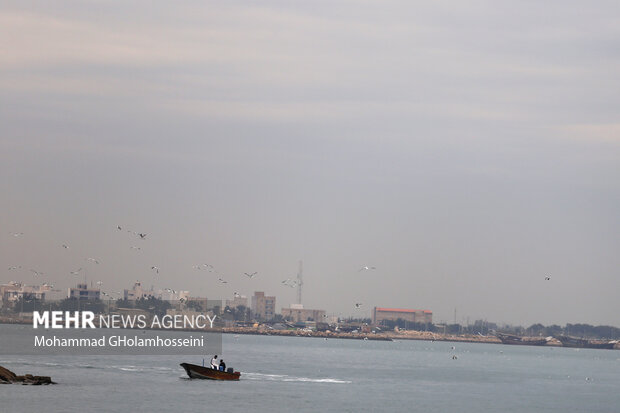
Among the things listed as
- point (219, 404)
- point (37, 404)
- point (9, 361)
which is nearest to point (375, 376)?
point (9, 361)

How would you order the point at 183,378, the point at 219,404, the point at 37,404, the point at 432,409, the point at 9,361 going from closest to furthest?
the point at 37,404 → the point at 219,404 → the point at 432,409 → the point at 183,378 → the point at 9,361

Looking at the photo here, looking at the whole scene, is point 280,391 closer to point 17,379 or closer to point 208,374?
point 208,374

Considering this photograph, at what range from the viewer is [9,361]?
121m

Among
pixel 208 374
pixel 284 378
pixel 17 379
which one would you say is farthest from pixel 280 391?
pixel 17 379

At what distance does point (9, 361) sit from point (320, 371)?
134 feet

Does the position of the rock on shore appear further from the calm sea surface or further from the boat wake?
the boat wake

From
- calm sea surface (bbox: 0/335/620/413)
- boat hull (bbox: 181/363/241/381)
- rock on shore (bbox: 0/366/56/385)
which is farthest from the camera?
boat hull (bbox: 181/363/241/381)

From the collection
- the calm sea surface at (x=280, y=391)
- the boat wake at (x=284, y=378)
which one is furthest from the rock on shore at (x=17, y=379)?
the boat wake at (x=284, y=378)

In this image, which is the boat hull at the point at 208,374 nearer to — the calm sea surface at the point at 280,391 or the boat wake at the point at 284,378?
the calm sea surface at the point at 280,391

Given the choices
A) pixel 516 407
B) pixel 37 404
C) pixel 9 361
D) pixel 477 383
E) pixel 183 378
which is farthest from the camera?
pixel 477 383

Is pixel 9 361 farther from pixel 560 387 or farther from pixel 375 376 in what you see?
pixel 560 387

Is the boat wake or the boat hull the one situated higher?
the boat hull

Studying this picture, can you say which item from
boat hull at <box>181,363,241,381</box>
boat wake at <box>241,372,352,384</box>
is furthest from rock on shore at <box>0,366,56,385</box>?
boat wake at <box>241,372,352,384</box>

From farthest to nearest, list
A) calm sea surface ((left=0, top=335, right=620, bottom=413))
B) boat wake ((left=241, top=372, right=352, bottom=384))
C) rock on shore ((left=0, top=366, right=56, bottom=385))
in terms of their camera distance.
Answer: boat wake ((left=241, top=372, right=352, bottom=384)) < rock on shore ((left=0, top=366, right=56, bottom=385)) < calm sea surface ((left=0, top=335, right=620, bottom=413))
